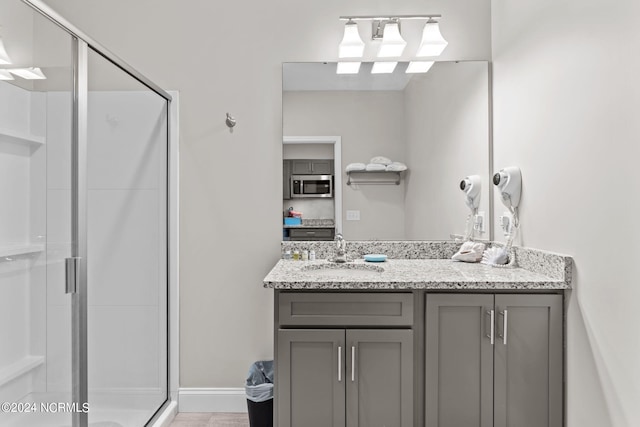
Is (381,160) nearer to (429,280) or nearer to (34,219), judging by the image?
(429,280)

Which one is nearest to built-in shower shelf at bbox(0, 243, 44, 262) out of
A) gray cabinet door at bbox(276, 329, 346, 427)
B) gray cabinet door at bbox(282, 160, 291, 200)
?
gray cabinet door at bbox(276, 329, 346, 427)

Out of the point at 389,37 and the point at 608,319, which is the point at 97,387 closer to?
the point at 608,319

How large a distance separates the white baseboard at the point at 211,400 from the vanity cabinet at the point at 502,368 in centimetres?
118

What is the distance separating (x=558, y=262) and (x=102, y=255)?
→ 79.7 inches

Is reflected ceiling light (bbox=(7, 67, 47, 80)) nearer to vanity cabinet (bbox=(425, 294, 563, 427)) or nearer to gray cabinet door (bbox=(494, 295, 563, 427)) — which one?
vanity cabinet (bbox=(425, 294, 563, 427))

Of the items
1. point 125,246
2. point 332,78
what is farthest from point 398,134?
point 125,246

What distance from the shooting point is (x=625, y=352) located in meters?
1.43

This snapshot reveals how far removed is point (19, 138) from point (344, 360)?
4.99ft

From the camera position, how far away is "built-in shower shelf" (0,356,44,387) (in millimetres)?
1563

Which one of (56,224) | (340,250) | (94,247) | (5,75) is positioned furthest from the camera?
(340,250)

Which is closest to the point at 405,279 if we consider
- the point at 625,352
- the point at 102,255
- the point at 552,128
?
the point at 625,352

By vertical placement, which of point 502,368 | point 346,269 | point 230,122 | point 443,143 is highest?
point 230,122

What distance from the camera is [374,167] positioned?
2510 millimetres

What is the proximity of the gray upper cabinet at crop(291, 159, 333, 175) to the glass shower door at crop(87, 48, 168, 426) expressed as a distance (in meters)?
0.76
